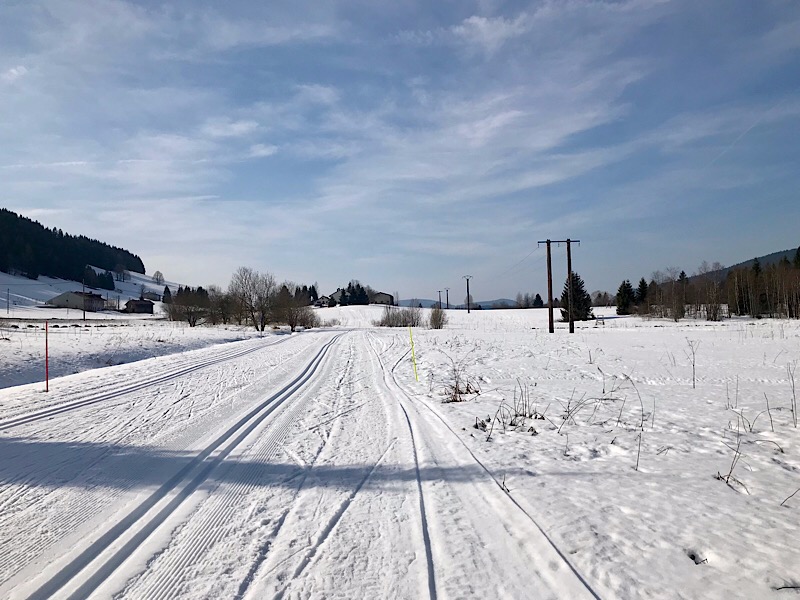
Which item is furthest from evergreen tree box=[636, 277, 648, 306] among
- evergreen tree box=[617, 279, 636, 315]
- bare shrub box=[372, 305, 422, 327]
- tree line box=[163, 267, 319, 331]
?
tree line box=[163, 267, 319, 331]

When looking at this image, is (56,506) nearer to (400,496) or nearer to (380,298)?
(400,496)

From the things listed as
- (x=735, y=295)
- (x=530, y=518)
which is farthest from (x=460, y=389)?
(x=735, y=295)

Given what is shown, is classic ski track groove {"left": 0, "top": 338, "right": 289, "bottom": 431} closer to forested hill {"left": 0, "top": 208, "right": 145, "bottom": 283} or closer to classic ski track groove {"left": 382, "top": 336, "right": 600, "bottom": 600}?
classic ski track groove {"left": 382, "top": 336, "right": 600, "bottom": 600}

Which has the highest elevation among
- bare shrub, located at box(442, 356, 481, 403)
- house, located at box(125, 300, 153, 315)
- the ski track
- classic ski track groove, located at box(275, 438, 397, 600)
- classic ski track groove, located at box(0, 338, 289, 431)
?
house, located at box(125, 300, 153, 315)

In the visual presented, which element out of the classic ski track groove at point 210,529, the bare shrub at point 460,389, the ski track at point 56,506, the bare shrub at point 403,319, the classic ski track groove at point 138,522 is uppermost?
the bare shrub at point 403,319

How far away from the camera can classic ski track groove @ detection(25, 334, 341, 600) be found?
9.39 feet

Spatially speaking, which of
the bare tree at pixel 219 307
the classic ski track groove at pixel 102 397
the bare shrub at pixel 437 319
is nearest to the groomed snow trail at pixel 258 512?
the classic ski track groove at pixel 102 397

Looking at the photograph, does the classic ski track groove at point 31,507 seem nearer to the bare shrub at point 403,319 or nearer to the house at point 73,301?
the bare shrub at point 403,319

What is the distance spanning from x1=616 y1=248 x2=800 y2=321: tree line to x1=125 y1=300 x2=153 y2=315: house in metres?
108

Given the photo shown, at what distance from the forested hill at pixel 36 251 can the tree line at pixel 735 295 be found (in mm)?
139573

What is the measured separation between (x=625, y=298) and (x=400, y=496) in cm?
8650

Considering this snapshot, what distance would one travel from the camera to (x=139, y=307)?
111 meters

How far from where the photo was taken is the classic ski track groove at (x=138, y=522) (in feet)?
9.39

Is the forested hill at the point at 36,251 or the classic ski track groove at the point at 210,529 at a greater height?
the forested hill at the point at 36,251
